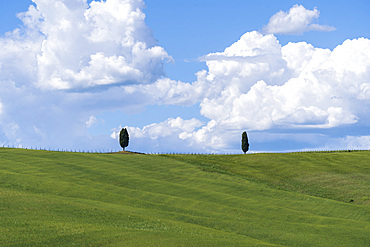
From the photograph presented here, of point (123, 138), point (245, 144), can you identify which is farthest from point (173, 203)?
point (245, 144)

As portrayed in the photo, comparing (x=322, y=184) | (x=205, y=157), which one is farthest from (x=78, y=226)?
(x=205, y=157)

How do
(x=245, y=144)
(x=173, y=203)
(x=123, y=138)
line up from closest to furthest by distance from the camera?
(x=173, y=203) < (x=123, y=138) < (x=245, y=144)

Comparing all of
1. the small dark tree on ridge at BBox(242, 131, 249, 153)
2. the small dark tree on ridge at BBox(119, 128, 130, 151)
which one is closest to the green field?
the small dark tree on ridge at BBox(242, 131, 249, 153)

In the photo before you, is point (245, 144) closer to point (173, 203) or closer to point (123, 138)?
point (123, 138)

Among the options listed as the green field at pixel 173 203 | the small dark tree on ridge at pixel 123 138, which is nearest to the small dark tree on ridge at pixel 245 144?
the green field at pixel 173 203

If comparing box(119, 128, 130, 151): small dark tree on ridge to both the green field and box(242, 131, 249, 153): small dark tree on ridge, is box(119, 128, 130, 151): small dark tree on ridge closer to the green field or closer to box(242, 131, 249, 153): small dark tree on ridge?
box(242, 131, 249, 153): small dark tree on ridge

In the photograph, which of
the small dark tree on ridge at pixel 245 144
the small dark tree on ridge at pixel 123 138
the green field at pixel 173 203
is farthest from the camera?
the small dark tree on ridge at pixel 245 144

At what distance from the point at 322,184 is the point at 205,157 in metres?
33.8

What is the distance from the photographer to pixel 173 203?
52.8 m

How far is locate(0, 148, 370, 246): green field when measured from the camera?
34219mm

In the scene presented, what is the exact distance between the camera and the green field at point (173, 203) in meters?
34.2

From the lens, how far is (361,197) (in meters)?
67.6

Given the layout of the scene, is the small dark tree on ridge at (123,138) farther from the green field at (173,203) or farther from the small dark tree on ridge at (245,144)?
the green field at (173,203)

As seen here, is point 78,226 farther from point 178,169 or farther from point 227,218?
point 178,169
